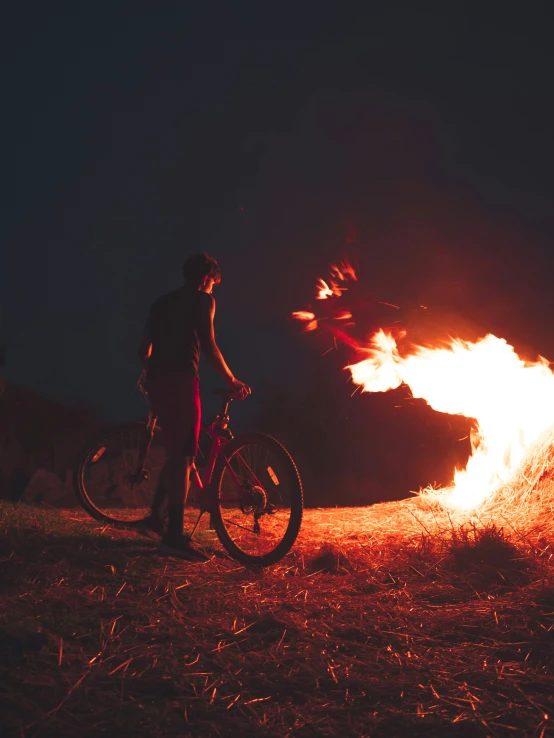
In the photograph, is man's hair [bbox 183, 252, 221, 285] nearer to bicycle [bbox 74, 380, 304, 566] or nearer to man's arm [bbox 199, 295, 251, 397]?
man's arm [bbox 199, 295, 251, 397]

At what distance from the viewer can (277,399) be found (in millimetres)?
15102

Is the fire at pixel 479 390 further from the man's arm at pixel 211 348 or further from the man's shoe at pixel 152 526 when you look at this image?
the man's shoe at pixel 152 526

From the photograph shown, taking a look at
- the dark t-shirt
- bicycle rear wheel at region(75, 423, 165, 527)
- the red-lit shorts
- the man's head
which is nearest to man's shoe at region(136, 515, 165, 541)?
bicycle rear wheel at region(75, 423, 165, 527)

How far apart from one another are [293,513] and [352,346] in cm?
330

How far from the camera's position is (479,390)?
23.5ft

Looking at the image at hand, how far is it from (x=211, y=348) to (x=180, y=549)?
1.47 m

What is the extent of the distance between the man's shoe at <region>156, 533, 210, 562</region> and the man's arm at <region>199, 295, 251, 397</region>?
1.14 m

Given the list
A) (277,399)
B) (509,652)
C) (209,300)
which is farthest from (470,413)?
(277,399)

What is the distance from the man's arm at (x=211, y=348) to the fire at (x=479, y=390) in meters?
2.66

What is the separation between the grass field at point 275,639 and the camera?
2.49 m

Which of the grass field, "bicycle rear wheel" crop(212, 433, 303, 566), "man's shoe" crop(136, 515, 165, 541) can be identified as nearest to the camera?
the grass field

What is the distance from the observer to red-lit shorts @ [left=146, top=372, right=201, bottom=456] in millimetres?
4828

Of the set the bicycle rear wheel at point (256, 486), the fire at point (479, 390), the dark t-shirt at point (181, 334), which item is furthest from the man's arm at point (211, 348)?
the fire at point (479, 390)

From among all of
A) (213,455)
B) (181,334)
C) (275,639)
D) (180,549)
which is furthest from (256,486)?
(275,639)
